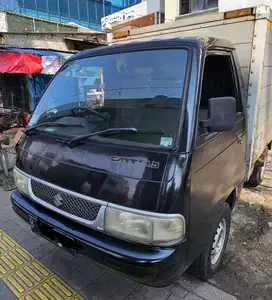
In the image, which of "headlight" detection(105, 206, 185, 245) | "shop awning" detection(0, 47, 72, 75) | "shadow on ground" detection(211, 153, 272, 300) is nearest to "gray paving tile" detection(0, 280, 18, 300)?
"headlight" detection(105, 206, 185, 245)

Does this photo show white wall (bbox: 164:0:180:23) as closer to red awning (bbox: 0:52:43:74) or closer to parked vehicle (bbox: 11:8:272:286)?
red awning (bbox: 0:52:43:74)

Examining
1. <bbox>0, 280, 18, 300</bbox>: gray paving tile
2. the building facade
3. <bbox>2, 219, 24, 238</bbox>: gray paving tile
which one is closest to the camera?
<bbox>0, 280, 18, 300</bbox>: gray paving tile

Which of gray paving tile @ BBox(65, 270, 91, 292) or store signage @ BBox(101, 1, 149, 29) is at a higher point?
store signage @ BBox(101, 1, 149, 29)

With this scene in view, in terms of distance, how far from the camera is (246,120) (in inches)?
111

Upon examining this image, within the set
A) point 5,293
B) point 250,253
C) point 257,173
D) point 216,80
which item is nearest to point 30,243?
point 5,293

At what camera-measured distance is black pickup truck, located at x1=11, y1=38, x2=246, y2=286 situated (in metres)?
1.70

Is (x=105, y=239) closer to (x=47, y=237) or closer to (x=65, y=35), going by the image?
(x=47, y=237)

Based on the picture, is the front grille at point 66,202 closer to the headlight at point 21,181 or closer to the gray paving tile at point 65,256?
the headlight at point 21,181

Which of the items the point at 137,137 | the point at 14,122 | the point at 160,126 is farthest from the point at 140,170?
the point at 14,122

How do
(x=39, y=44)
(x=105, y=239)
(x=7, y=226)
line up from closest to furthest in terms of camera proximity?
1. (x=105, y=239)
2. (x=7, y=226)
3. (x=39, y=44)

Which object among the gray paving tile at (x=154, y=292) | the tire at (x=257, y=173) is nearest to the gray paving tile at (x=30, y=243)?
the gray paving tile at (x=154, y=292)

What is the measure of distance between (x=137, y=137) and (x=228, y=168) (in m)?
1.02

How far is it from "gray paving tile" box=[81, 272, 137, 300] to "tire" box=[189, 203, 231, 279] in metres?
0.63

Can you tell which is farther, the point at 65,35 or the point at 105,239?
the point at 65,35
